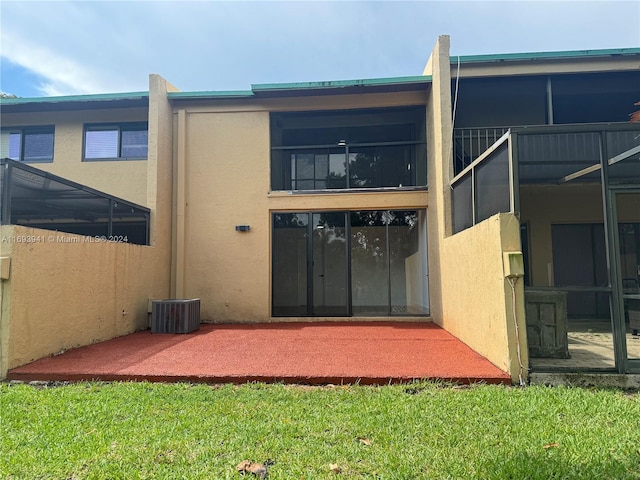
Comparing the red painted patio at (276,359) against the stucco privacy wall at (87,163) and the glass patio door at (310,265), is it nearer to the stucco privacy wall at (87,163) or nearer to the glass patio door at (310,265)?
the glass patio door at (310,265)

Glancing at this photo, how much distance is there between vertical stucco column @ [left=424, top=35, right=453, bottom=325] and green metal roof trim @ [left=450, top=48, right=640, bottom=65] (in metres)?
0.40

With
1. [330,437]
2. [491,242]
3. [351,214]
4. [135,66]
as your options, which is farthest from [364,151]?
[330,437]

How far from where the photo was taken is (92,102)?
29.6ft

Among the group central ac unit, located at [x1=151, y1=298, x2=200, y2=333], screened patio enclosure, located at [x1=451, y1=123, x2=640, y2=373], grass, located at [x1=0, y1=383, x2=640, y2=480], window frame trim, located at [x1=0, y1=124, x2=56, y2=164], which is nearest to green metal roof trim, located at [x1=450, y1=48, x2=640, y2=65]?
screened patio enclosure, located at [x1=451, y1=123, x2=640, y2=373]

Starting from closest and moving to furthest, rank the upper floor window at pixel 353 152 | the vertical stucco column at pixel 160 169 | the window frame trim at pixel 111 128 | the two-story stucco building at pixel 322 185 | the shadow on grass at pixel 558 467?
the shadow on grass at pixel 558 467 → the two-story stucco building at pixel 322 185 → the vertical stucco column at pixel 160 169 → the upper floor window at pixel 353 152 → the window frame trim at pixel 111 128

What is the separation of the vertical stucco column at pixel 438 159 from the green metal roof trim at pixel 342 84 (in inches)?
16.2

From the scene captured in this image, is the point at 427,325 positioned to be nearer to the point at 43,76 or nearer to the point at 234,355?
the point at 234,355

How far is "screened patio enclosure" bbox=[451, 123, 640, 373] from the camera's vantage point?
4.29 m

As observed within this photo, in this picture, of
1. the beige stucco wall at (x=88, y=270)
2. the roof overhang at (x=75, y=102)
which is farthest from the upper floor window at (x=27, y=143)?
the roof overhang at (x=75, y=102)

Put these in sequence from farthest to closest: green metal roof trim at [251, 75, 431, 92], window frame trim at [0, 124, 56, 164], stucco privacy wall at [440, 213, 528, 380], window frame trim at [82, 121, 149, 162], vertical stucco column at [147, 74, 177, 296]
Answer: window frame trim at [0, 124, 56, 164]
window frame trim at [82, 121, 149, 162]
vertical stucco column at [147, 74, 177, 296]
green metal roof trim at [251, 75, 431, 92]
stucco privacy wall at [440, 213, 528, 380]

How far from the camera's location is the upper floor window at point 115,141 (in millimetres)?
9414

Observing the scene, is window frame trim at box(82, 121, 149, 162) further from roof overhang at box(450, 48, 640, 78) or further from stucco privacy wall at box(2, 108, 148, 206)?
roof overhang at box(450, 48, 640, 78)

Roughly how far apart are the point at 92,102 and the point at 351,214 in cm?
697

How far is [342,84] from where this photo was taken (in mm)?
Result: 8383
